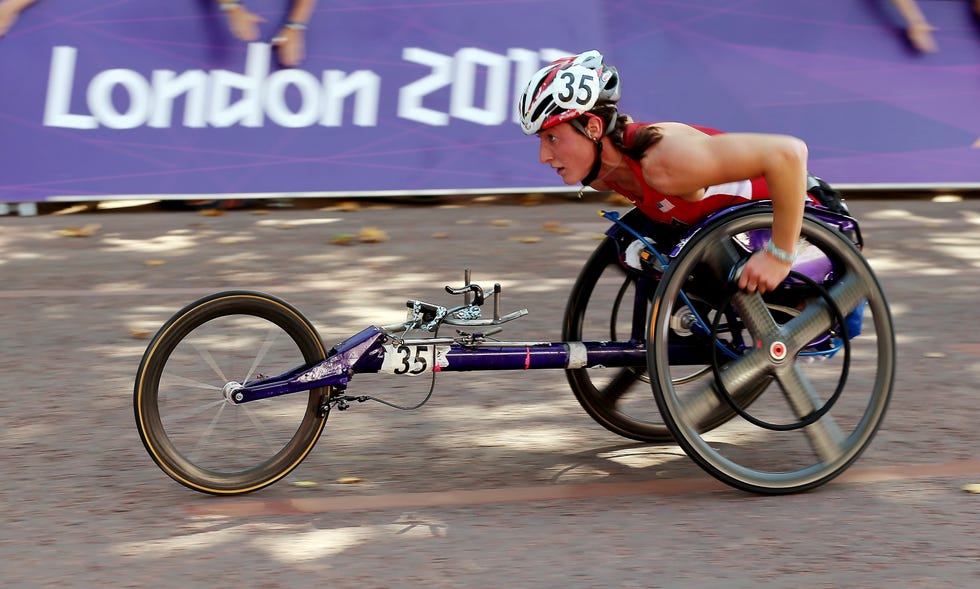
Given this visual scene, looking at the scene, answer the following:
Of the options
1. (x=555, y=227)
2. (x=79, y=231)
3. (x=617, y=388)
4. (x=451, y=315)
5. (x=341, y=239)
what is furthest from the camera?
(x=555, y=227)

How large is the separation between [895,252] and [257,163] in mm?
4132

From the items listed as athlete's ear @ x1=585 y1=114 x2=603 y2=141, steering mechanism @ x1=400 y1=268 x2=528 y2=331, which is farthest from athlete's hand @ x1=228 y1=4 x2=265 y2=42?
athlete's ear @ x1=585 y1=114 x2=603 y2=141

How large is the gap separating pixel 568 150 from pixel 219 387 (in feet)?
4.69

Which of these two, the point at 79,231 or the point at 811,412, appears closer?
the point at 811,412

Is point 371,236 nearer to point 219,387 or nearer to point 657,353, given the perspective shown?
point 219,387

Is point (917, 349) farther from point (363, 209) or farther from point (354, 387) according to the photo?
point (363, 209)

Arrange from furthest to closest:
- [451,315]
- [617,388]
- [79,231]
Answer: [79,231] → [617,388] → [451,315]

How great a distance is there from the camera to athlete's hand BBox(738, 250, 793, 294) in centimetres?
403

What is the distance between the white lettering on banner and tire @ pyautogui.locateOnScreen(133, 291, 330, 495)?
4.62 meters

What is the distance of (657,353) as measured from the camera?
4012mm

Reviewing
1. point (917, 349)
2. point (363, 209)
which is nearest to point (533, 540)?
point (917, 349)

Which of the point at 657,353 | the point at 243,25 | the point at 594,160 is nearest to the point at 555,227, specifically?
the point at 243,25

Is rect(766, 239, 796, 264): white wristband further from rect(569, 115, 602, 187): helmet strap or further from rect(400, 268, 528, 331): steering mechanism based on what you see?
rect(400, 268, 528, 331): steering mechanism

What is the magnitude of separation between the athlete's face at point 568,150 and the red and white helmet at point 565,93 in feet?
0.13
